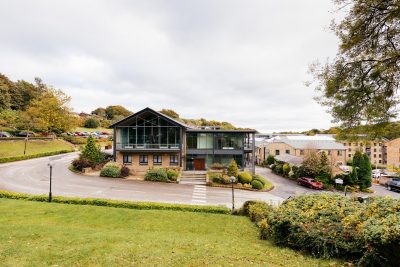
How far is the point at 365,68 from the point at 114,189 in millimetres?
23454

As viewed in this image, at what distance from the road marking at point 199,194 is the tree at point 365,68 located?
615 inches

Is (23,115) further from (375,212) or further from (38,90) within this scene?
(375,212)

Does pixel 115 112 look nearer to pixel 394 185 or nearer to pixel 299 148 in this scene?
pixel 299 148

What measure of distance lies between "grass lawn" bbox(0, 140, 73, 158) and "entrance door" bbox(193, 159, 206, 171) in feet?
97.1

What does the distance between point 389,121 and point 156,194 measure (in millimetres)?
19781

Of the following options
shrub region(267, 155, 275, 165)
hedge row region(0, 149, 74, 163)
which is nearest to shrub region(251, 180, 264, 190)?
shrub region(267, 155, 275, 165)

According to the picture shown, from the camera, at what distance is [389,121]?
9.16 metres

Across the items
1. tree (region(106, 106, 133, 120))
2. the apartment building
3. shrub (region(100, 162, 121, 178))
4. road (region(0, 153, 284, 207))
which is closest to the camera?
road (region(0, 153, 284, 207))

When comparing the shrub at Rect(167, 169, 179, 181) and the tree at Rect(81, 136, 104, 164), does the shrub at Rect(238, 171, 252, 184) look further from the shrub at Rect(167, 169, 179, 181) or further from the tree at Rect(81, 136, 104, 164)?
the tree at Rect(81, 136, 104, 164)

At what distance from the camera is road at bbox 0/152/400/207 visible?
2289 centimetres

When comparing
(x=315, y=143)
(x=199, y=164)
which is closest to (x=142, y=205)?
(x=199, y=164)

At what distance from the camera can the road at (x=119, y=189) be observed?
75.1 feet

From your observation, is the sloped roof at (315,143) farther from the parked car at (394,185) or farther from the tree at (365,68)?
the tree at (365,68)

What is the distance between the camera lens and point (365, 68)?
881 cm
